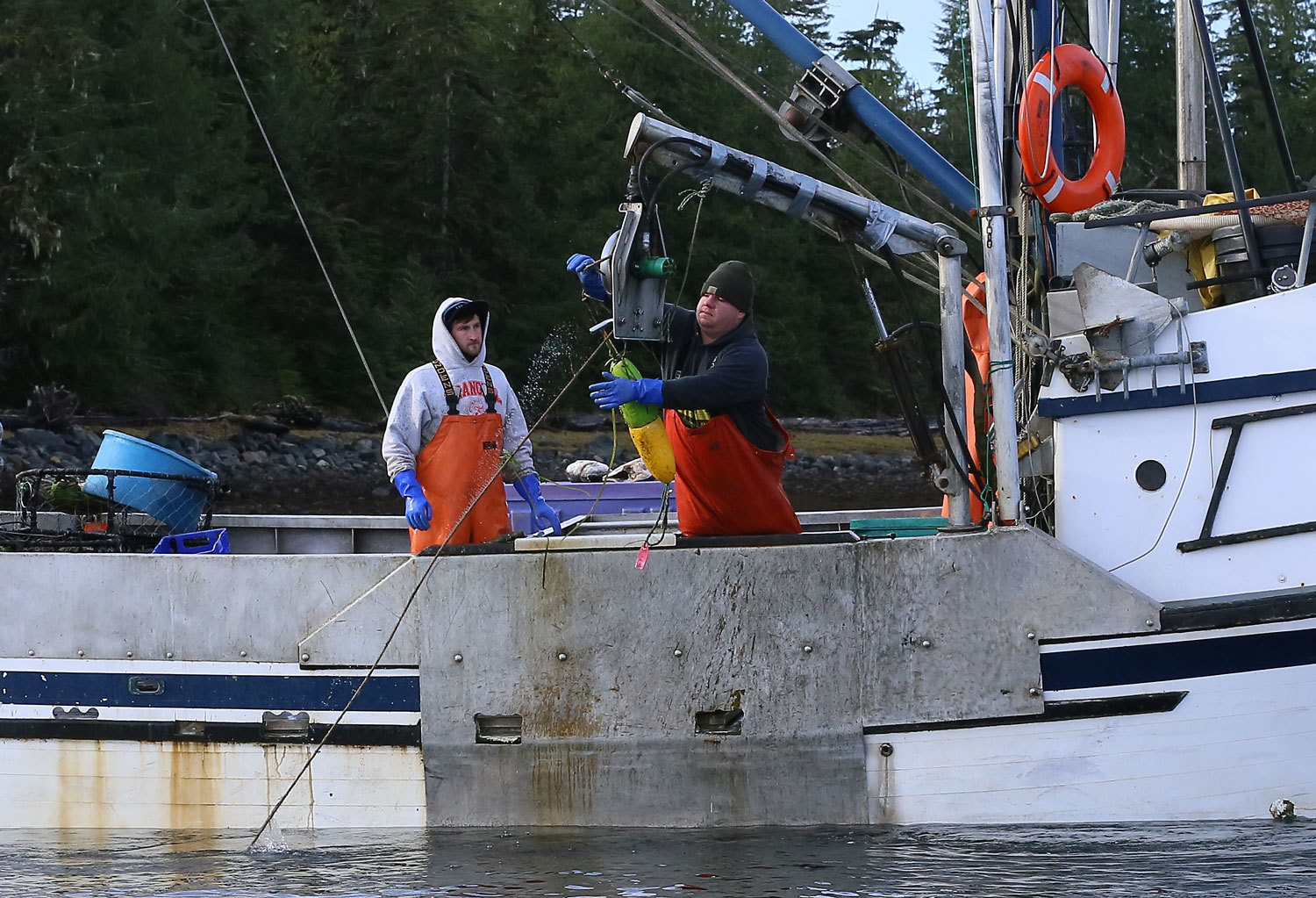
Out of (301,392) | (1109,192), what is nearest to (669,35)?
(301,392)

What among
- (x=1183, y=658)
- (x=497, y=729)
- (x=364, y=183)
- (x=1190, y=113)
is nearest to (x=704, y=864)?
(x=497, y=729)

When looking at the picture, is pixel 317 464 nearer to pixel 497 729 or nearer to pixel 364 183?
pixel 364 183

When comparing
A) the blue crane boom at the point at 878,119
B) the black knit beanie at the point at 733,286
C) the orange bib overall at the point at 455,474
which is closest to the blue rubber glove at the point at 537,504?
the orange bib overall at the point at 455,474

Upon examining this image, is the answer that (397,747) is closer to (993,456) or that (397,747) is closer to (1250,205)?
(993,456)

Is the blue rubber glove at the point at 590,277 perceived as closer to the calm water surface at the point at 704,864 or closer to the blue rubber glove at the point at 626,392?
the blue rubber glove at the point at 626,392

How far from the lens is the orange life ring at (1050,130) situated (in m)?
6.39

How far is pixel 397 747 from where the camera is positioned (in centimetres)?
620

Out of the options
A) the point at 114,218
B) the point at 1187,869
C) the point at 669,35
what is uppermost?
the point at 669,35

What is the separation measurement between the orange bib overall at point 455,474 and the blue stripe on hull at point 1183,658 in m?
2.62

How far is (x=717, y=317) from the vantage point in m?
6.29

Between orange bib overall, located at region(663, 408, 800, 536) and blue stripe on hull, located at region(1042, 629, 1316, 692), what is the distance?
1282 millimetres

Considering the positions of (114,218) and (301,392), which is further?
(301,392)

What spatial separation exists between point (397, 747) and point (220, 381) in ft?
108

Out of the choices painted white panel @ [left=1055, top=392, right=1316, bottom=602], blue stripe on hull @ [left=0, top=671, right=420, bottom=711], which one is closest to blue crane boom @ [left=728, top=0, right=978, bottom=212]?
painted white panel @ [left=1055, top=392, right=1316, bottom=602]
